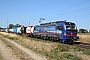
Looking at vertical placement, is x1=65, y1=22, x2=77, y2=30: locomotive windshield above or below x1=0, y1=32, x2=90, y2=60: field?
above

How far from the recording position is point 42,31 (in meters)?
40.2

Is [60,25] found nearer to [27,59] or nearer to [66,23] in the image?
[66,23]

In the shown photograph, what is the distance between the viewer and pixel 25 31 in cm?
6312

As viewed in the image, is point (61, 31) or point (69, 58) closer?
point (69, 58)

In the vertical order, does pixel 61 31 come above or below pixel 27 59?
above

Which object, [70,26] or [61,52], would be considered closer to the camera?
[61,52]

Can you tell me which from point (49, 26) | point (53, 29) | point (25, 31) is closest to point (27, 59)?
point (53, 29)

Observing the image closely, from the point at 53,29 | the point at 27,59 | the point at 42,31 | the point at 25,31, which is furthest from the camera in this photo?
the point at 25,31

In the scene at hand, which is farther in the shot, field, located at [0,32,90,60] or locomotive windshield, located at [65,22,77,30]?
locomotive windshield, located at [65,22,77,30]

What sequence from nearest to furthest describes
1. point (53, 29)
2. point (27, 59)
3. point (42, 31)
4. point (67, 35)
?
1. point (27, 59)
2. point (67, 35)
3. point (53, 29)
4. point (42, 31)

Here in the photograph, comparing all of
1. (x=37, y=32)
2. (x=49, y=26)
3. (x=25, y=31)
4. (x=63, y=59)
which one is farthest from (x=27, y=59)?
(x=25, y=31)

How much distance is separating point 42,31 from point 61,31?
11.7m

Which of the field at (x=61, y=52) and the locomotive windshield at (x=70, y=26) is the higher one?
the locomotive windshield at (x=70, y=26)

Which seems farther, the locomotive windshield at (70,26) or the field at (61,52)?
the locomotive windshield at (70,26)
